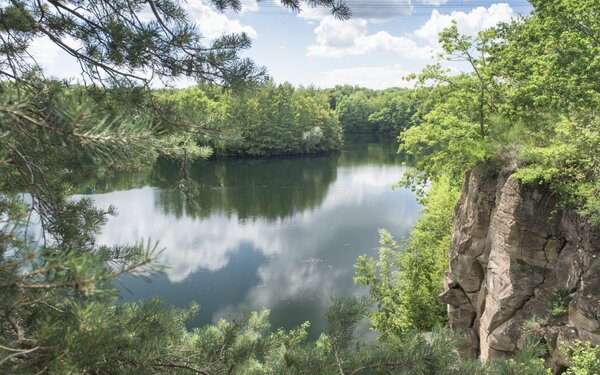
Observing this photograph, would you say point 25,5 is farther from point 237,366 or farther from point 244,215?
point 244,215

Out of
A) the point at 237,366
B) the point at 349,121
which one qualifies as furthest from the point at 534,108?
the point at 349,121

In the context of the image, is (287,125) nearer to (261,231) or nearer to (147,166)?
(261,231)

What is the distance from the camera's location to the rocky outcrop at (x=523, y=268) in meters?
6.33

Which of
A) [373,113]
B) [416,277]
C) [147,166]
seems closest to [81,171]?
[147,166]

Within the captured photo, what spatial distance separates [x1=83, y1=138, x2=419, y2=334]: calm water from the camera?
13930mm

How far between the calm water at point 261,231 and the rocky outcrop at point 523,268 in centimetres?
307

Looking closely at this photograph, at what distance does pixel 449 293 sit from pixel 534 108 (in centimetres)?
445

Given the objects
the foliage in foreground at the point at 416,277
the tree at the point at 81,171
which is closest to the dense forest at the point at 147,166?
the tree at the point at 81,171

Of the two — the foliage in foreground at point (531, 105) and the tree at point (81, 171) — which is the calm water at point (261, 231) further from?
the foliage in foreground at point (531, 105)

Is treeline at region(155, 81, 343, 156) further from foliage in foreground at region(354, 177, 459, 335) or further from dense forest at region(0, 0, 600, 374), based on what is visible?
dense forest at region(0, 0, 600, 374)

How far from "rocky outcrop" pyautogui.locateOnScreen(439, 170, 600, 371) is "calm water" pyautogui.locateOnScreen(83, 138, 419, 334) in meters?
3.07

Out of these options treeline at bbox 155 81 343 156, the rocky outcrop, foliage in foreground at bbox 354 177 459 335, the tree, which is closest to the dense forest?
the tree

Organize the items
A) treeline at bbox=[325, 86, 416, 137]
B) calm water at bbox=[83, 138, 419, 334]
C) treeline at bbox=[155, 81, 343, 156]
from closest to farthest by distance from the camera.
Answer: calm water at bbox=[83, 138, 419, 334]
treeline at bbox=[155, 81, 343, 156]
treeline at bbox=[325, 86, 416, 137]

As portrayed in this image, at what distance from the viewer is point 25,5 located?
3012mm
